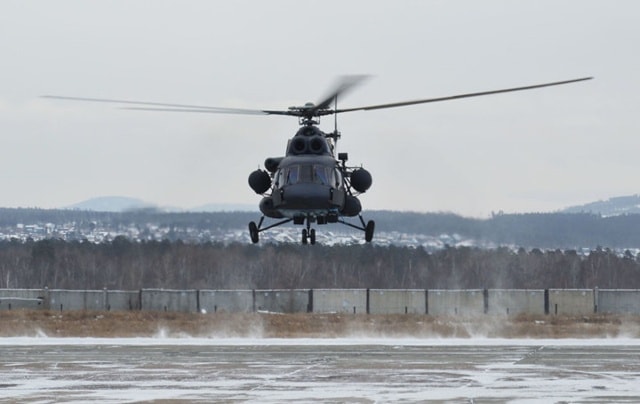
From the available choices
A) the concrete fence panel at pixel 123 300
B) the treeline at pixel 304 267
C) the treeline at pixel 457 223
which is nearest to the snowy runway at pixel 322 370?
the treeline at pixel 457 223

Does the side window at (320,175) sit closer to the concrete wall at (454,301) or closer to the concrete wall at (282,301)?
the concrete wall at (454,301)

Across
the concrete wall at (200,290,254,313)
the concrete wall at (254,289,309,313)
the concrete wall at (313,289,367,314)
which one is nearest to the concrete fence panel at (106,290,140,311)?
the concrete wall at (200,290,254,313)

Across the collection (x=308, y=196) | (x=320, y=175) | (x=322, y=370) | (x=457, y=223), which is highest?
(x=320, y=175)

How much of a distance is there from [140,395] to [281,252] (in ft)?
156

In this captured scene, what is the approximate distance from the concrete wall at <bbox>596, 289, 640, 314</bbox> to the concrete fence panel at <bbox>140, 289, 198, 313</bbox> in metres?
22.9

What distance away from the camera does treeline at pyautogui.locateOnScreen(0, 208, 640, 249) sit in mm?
52500

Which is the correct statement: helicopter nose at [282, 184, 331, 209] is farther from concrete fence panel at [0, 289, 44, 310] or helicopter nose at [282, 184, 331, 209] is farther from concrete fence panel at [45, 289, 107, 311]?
concrete fence panel at [45, 289, 107, 311]

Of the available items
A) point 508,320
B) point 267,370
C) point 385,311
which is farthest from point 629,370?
point 385,311

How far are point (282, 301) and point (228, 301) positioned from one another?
3115mm

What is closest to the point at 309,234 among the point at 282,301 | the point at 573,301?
the point at 573,301

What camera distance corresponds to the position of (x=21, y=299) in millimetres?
71375

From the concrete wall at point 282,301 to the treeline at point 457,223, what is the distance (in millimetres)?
4361

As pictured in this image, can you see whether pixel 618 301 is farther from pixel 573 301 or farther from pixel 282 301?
pixel 282 301

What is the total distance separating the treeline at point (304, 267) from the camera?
72.5 metres
